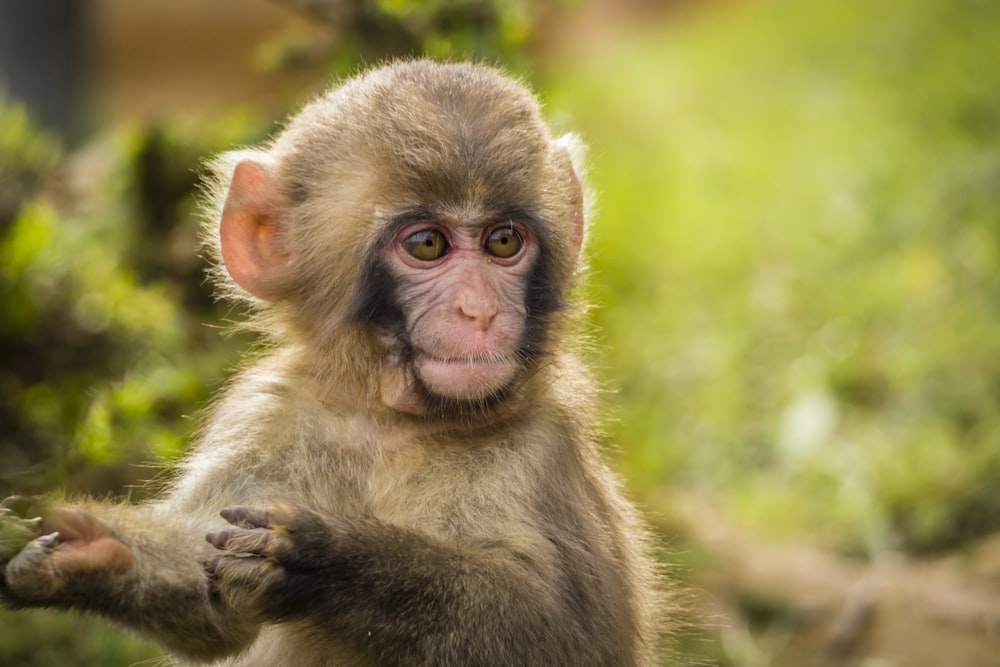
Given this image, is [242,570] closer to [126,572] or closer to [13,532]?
[126,572]

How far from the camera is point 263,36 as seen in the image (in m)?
20.1

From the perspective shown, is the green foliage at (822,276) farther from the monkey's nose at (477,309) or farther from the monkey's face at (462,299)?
the monkey's nose at (477,309)

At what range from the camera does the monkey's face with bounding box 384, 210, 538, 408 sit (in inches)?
154

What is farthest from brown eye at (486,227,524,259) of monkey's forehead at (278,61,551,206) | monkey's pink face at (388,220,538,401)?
monkey's forehead at (278,61,551,206)

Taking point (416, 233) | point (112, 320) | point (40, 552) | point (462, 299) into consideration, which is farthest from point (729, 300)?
point (40, 552)

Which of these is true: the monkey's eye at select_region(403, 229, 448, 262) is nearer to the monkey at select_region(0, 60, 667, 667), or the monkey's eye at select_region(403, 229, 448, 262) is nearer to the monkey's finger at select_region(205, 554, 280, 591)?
the monkey at select_region(0, 60, 667, 667)

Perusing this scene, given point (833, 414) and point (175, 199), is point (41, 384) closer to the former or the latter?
point (175, 199)

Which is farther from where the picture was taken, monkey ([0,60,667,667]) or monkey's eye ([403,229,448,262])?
monkey's eye ([403,229,448,262])

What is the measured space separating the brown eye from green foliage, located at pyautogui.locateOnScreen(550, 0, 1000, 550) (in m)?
2.08

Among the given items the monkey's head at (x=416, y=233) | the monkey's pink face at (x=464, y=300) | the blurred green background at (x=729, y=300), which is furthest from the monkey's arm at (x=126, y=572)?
the monkey's pink face at (x=464, y=300)

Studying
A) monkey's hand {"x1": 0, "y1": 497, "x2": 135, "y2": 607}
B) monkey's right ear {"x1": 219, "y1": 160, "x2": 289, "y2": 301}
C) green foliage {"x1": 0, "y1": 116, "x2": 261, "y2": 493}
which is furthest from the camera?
green foliage {"x1": 0, "y1": 116, "x2": 261, "y2": 493}

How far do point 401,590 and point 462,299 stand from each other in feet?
2.98

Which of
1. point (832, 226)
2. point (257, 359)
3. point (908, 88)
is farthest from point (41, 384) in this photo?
point (908, 88)

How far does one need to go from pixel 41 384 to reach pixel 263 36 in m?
14.5
